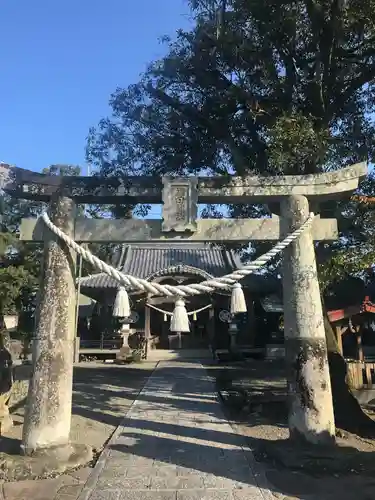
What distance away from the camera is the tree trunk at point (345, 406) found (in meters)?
7.72

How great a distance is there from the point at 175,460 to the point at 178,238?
2.99 m

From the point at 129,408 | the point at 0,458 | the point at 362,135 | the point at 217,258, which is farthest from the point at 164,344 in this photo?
the point at 0,458

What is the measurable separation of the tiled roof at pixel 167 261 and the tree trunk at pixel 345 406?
1364cm

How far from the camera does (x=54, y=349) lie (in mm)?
5816

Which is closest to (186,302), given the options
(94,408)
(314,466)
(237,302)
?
(94,408)

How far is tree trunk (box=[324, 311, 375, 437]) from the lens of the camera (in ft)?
25.3

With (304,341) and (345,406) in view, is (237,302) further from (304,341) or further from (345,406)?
(345,406)

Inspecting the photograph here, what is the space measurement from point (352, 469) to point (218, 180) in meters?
4.13

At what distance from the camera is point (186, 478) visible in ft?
16.6

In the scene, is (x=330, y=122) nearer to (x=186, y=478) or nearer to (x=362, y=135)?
(x=362, y=135)

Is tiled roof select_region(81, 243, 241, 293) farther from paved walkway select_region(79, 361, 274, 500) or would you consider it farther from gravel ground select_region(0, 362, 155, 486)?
paved walkway select_region(79, 361, 274, 500)

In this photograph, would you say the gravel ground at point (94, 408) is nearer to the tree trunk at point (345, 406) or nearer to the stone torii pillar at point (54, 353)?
the stone torii pillar at point (54, 353)

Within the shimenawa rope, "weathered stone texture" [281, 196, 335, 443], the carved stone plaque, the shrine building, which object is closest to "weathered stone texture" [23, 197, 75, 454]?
the shimenawa rope

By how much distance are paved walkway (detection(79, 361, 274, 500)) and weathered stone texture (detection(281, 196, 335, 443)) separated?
96 cm
